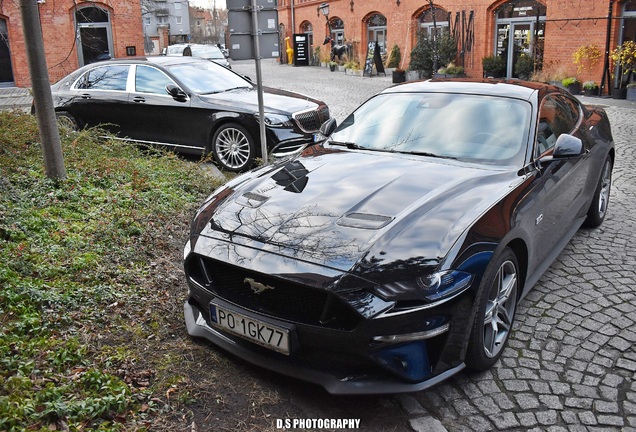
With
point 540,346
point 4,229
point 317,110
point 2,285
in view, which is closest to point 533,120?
point 540,346

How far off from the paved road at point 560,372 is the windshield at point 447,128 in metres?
1.16

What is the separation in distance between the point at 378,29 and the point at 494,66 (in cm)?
1157

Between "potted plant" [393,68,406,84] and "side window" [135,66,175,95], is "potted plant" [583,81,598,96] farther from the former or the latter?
"side window" [135,66,175,95]

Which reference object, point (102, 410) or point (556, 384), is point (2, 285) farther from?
point (556, 384)

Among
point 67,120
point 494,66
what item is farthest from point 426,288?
point 494,66

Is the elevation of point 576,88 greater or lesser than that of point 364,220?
lesser

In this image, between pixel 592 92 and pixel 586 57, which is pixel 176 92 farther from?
pixel 586 57

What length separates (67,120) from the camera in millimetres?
9844

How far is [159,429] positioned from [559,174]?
3322mm

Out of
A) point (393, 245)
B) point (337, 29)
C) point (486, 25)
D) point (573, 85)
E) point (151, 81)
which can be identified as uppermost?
point (337, 29)

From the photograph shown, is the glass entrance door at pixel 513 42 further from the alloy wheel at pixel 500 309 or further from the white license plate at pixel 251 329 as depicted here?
the white license plate at pixel 251 329

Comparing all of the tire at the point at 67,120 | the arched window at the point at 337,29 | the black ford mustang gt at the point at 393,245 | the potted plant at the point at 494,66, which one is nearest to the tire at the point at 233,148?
the tire at the point at 67,120

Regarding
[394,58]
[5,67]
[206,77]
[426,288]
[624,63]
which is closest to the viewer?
[426,288]

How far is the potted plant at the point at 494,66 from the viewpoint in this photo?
22395 millimetres
